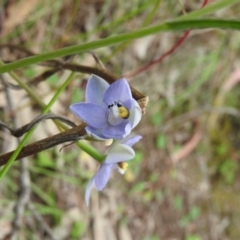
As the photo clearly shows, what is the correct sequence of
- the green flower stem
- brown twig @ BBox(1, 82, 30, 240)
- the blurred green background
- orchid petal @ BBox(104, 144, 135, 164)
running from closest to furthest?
the green flower stem
orchid petal @ BBox(104, 144, 135, 164)
brown twig @ BBox(1, 82, 30, 240)
the blurred green background

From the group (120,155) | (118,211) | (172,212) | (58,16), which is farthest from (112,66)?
(120,155)

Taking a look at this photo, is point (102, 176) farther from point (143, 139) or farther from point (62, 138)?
point (143, 139)

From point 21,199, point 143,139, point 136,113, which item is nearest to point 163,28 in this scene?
point 136,113

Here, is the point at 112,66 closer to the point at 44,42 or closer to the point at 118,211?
the point at 44,42

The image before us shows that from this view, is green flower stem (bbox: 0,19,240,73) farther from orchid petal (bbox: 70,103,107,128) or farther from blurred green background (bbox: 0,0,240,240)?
blurred green background (bbox: 0,0,240,240)

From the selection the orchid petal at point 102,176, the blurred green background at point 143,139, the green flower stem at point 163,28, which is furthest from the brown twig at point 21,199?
the green flower stem at point 163,28

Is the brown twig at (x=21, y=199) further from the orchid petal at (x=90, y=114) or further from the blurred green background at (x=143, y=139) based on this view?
the orchid petal at (x=90, y=114)

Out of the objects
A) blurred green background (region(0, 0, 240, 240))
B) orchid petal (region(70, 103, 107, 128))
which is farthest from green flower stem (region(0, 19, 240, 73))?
blurred green background (region(0, 0, 240, 240))
